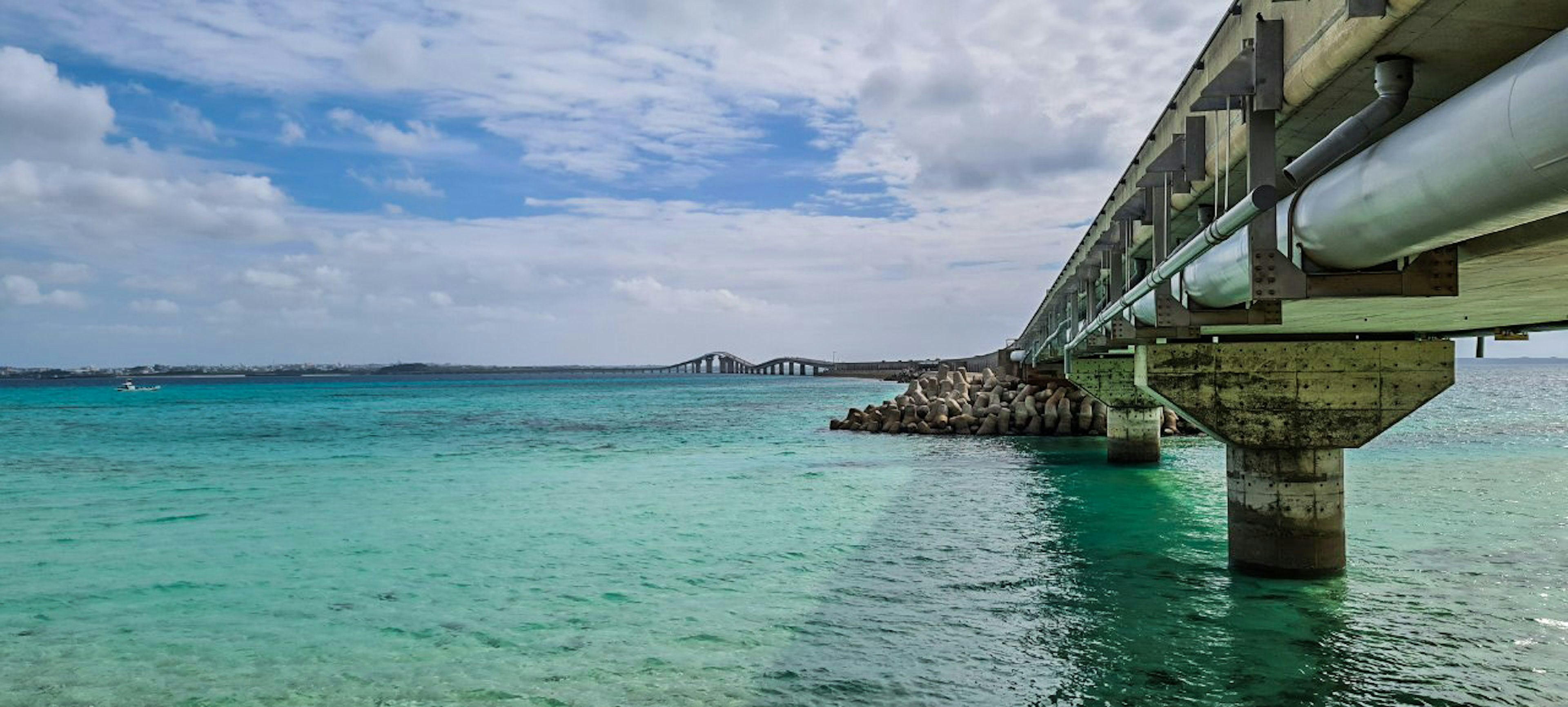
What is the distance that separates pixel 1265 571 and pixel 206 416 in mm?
73834

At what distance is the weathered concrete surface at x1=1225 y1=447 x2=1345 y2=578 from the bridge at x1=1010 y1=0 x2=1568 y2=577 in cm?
2

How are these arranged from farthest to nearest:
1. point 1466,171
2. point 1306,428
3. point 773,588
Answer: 1. point 773,588
2. point 1306,428
3. point 1466,171

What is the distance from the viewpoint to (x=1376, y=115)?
502 centimetres

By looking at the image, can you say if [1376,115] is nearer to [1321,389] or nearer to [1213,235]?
[1213,235]

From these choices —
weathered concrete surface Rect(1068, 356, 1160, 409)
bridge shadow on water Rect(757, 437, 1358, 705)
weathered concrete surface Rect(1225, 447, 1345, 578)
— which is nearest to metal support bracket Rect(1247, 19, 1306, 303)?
bridge shadow on water Rect(757, 437, 1358, 705)

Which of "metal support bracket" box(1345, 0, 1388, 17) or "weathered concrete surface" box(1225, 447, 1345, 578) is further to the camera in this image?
"weathered concrete surface" box(1225, 447, 1345, 578)

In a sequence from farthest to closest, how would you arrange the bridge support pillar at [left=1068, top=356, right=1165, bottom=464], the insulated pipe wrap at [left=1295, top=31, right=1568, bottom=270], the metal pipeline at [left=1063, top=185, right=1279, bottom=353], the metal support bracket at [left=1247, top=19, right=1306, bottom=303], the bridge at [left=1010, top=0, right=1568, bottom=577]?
the bridge support pillar at [left=1068, top=356, right=1165, bottom=464]
the metal support bracket at [left=1247, top=19, right=1306, bottom=303]
the metal pipeline at [left=1063, top=185, right=1279, bottom=353]
the bridge at [left=1010, top=0, right=1568, bottom=577]
the insulated pipe wrap at [left=1295, top=31, right=1568, bottom=270]

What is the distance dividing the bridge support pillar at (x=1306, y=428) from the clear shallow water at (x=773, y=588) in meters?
0.52

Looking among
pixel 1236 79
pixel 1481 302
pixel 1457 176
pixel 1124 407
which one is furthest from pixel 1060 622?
pixel 1124 407

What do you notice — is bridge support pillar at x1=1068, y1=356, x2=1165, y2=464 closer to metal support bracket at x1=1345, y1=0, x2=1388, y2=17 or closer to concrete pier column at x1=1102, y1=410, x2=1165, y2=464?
concrete pier column at x1=1102, y1=410, x2=1165, y2=464

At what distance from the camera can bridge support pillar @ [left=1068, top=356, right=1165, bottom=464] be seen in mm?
29125

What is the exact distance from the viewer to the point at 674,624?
11797 mm

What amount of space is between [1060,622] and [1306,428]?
15.3ft

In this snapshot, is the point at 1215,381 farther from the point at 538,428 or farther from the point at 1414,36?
the point at 538,428
